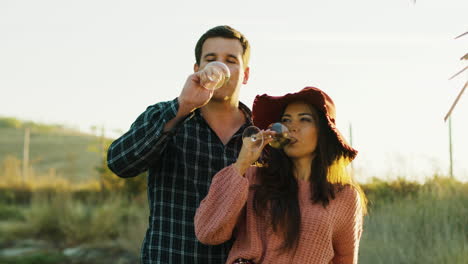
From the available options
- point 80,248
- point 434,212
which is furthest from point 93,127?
point 434,212

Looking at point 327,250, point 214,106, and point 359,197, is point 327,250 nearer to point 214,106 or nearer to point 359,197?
point 359,197

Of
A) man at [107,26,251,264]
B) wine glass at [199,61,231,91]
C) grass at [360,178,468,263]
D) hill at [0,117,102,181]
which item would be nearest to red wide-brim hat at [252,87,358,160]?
man at [107,26,251,264]

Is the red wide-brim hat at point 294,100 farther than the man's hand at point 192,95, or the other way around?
the red wide-brim hat at point 294,100

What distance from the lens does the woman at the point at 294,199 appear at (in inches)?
110

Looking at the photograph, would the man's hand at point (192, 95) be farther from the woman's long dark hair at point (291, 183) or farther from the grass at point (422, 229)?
the grass at point (422, 229)

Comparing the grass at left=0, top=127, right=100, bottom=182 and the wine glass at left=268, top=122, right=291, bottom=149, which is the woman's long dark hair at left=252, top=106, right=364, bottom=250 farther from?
the grass at left=0, top=127, right=100, bottom=182

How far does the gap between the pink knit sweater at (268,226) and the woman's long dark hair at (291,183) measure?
1.3 inches

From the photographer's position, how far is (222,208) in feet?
9.23

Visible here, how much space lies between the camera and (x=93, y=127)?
1480cm

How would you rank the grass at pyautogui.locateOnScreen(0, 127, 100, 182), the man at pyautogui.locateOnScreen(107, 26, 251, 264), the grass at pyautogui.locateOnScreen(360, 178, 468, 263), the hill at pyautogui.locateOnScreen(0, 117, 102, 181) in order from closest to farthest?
the man at pyautogui.locateOnScreen(107, 26, 251, 264) < the grass at pyautogui.locateOnScreen(360, 178, 468, 263) < the grass at pyautogui.locateOnScreen(0, 127, 100, 182) < the hill at pyautogui.locateOnScreen(0, 117, 102, 181)

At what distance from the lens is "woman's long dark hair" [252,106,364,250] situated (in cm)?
279

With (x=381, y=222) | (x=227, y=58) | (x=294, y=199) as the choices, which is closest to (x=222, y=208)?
(x=294, y=199)

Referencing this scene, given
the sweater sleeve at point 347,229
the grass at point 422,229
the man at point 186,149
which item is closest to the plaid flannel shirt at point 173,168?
the man at point 186,149

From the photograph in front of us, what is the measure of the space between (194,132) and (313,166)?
600mm
